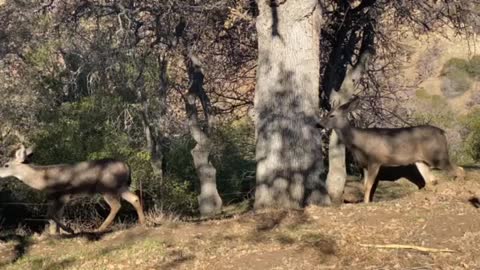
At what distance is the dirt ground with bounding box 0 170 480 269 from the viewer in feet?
21.6

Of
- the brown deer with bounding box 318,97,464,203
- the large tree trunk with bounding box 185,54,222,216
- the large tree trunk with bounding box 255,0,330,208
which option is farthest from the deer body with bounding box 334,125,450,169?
the large tree trunk with bounding box 185,54,222,216

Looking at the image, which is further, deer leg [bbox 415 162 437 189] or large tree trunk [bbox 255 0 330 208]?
deer leg [bbox 415 162 437 189]

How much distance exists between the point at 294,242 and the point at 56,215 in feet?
17.4

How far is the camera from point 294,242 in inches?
286

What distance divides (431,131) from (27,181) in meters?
7.10

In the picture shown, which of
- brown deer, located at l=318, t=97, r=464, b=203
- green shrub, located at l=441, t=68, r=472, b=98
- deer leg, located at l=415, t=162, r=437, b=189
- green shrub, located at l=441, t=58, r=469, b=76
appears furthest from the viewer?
green shrub, located at l=441, t=58, r=469, b=76

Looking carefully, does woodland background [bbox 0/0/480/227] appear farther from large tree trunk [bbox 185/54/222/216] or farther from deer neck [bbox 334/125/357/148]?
deer neck [bbox 334/125/357/148]

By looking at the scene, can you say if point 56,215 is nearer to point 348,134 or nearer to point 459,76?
point 348,134

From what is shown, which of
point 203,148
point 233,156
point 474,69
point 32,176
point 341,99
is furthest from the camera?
point 474,69

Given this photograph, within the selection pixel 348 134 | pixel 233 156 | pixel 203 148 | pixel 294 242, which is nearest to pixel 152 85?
pixel 203 148

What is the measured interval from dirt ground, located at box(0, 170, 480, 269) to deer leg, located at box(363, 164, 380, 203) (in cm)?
335

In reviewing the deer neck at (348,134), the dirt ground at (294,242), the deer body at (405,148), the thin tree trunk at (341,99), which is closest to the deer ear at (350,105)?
the deer neck at (348,134)

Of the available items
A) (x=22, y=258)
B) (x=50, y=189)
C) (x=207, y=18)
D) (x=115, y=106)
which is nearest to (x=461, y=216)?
(x=22, y=258)

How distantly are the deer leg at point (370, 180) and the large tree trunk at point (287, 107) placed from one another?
2.16m
